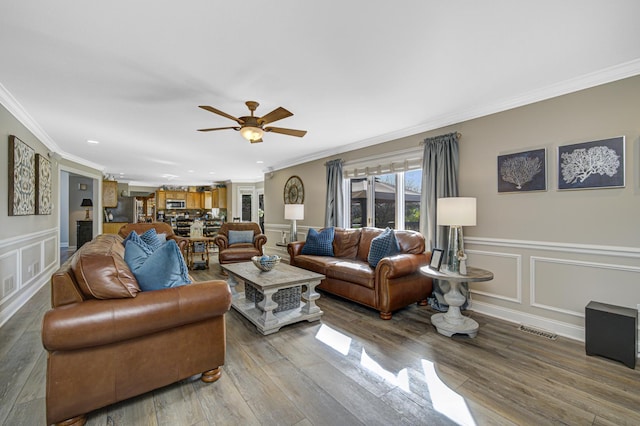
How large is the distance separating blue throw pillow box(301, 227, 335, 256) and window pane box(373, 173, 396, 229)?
869 mm

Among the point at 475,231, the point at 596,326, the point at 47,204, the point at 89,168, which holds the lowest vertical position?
Answer: the point at 596,326

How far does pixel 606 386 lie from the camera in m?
1.96

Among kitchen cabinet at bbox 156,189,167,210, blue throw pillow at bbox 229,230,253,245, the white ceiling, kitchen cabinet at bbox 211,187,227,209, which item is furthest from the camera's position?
kitchen cabinet at bbox 211,187,227,209

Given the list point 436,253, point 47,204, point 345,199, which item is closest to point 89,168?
point 47,204

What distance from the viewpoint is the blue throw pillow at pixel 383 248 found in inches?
140

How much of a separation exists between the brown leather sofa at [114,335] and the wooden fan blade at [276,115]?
1.60 m

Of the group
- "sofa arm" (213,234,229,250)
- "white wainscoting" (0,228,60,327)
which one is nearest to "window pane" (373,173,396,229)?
"sofa arm" (213,234,229,250)

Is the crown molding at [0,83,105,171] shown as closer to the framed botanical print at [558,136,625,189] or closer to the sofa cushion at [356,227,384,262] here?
the sofa cushion at [356,227,384,262]

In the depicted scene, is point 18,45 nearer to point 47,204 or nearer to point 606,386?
point 47,204

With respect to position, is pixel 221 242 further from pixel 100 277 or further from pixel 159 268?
pixel 100 277

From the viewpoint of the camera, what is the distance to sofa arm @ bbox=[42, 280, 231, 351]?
1483 millimetres

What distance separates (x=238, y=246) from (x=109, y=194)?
18.8 feet

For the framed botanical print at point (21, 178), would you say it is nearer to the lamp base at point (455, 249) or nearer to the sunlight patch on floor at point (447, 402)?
the sunlight patch on floor at point (447, 402)

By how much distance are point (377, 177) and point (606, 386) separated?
366cm
